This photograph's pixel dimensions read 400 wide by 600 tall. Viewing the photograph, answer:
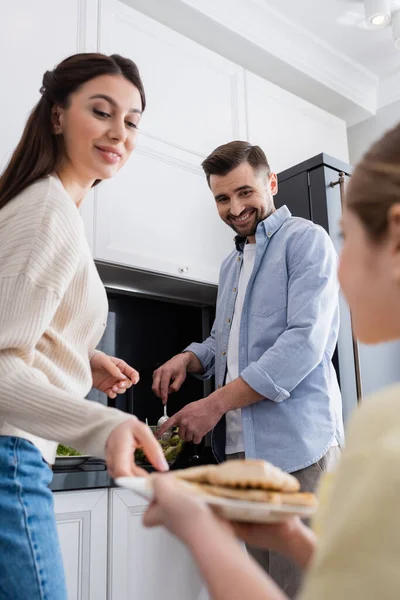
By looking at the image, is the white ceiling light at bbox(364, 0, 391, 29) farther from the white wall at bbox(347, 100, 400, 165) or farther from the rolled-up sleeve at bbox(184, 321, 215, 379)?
the rolled-up sleeve at bbox(184, 321, 215, 379)

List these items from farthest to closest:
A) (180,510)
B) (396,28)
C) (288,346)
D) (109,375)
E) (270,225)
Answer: (396,28), (270,225), (288,346), (109,375), (180,510)

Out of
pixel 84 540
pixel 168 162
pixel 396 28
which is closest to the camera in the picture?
pixel 84 540

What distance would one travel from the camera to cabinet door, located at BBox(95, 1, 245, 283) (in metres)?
2.14

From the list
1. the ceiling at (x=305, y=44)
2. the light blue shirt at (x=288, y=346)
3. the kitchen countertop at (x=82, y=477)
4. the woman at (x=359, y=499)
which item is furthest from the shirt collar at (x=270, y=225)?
the woman at (x=359, y=499)

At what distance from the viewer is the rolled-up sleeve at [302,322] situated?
5.19ft

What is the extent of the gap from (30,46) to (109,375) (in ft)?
4.04

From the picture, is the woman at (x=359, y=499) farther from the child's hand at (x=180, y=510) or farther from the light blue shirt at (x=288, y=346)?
the light blue shirt at (x=288, y=346)

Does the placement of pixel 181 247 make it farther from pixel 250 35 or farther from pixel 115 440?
pixel 115 440

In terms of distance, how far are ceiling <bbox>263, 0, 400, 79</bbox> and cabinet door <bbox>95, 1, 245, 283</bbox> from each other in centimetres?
44

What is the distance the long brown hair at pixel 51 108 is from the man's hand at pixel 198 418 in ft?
2.45

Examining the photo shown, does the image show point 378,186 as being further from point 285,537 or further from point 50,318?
point 50,318

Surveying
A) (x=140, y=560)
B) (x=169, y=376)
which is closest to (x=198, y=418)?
(x=169, y=376)

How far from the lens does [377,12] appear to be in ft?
8.29

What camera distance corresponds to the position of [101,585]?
1.74 m
